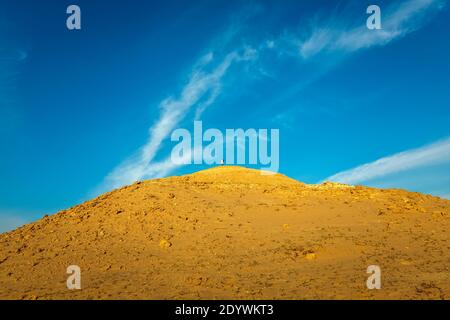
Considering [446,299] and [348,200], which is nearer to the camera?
[446,299]

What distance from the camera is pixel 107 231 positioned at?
16109mm

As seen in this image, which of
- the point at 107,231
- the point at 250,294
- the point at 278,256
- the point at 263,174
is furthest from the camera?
the point at 263,174

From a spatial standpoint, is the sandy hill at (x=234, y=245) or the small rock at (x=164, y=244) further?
the small rock at (x=164, y=244)

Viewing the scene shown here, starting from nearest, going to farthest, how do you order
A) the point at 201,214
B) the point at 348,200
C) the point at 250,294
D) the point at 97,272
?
the point at 250,294, the point at 97,272, the point at 201,214, the point at 348,200

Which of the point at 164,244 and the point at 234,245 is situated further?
the point at 234,245

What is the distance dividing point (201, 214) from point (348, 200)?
8514 mm

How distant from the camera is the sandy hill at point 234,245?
1096cm

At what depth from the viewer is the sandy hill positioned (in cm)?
1096

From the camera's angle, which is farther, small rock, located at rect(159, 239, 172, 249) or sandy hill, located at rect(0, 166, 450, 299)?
small rock, located at rect(159, 239, 172, 249)

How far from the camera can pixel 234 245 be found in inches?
600
